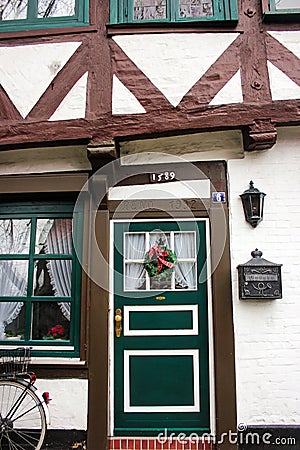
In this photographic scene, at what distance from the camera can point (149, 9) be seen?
448 cm

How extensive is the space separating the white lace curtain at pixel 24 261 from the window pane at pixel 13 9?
212 centimetres

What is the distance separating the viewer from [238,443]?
3.85 metres

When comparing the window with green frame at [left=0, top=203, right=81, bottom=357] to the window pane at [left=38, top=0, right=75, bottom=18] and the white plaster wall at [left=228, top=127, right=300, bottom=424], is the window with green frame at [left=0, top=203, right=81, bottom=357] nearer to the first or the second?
the white plaster wall at [left=228, top=127, right=300, bottom=424]

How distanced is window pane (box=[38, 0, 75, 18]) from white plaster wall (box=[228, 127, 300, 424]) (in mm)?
2282

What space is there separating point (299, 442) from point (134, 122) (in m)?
3.20

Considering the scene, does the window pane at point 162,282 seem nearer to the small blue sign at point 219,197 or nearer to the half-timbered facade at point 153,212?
the half-timbered facade at point 153,212

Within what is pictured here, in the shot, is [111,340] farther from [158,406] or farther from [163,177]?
[163,177]

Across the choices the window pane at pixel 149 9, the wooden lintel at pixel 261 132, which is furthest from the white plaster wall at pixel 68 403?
the window pane at pixel 149 9

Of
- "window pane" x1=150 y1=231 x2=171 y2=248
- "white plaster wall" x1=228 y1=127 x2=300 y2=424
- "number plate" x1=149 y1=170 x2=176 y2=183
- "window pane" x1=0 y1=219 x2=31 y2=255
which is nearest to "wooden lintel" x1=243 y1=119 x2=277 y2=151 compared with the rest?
"white plaster wall" x1=228 y1=127 x2=300 y2=424

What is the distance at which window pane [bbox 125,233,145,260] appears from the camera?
4.37 meters

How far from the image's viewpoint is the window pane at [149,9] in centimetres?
446

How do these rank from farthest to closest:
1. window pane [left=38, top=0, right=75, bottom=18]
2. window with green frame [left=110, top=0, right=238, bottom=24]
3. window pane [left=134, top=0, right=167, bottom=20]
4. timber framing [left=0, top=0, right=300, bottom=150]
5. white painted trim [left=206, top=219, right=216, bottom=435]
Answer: window pane [left=38, top=0, right=75, bottom=18], window pane [left=134, top=0, right=167, bottom=20], window with green frame [left=110, top=0, right=238, bottom=24], timber framing [left=0, top=0, right=300, bottom=150], white painted trim [left=206, top=219, right=216, bottom=435]

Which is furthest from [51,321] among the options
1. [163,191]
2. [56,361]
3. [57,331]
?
[163,191]

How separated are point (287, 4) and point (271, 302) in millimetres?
2941
